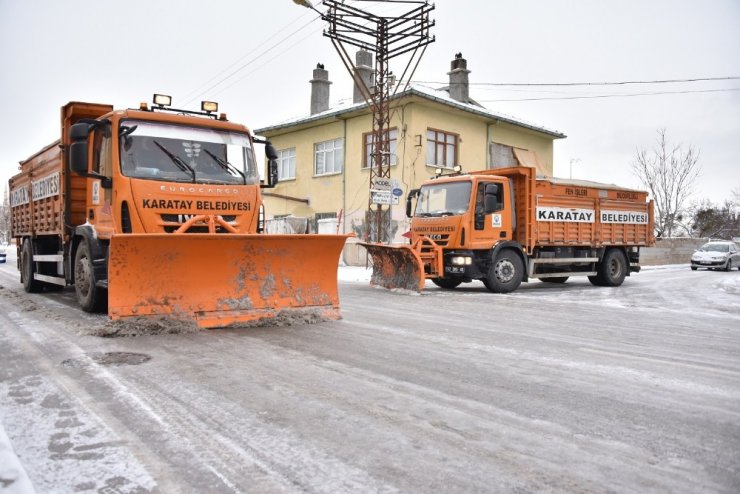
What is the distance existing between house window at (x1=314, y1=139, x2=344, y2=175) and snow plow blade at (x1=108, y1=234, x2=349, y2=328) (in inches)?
757

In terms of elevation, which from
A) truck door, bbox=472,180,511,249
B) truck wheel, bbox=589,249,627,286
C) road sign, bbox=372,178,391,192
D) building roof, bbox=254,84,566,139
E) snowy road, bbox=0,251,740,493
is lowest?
snowy road, bbox=0,251,740,493

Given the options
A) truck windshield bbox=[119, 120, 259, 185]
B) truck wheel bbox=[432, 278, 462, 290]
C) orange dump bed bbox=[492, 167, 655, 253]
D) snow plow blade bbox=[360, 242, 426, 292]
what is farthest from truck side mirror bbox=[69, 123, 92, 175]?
orange dump bed bbox=[492, 167, 655, 253]

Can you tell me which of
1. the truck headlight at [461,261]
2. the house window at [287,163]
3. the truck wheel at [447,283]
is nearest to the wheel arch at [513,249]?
the truck headlight at [461,261]

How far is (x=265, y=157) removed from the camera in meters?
8.31

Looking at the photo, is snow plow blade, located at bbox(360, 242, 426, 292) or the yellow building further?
the yellow building

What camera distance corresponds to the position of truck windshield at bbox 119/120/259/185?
7199mm

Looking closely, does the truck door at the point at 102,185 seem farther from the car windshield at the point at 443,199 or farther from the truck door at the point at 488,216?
the truck door at the point at 488,216

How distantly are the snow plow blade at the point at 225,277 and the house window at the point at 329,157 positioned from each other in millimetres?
19226

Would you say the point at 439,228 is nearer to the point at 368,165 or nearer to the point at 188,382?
the point at 188,382

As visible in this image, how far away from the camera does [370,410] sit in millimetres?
3641

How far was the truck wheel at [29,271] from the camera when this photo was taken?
10922 mm

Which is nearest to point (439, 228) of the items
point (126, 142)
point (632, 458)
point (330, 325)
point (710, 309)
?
point (710, 309)

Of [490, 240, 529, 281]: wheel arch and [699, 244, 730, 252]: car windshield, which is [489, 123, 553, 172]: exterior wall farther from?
[490, 240, 529, 281]: wheel arch

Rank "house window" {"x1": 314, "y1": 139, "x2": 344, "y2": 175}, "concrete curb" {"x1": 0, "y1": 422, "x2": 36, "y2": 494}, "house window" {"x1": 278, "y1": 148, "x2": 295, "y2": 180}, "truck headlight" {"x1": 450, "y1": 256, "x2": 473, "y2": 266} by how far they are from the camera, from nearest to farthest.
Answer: "concrete curb" {"x1": 0, "y1": 422, "x2": 36, "y2": 494}
"truck headlight" {"x1": 450, "y1": 256, "x2": 473, "y2": 266}
"house window" {"x1": 314, "y1": 139, "x2": 344, "y2": 175}
"house window" {"x1": 278, "y1": 148, "x2": 295, "y2": 180}
